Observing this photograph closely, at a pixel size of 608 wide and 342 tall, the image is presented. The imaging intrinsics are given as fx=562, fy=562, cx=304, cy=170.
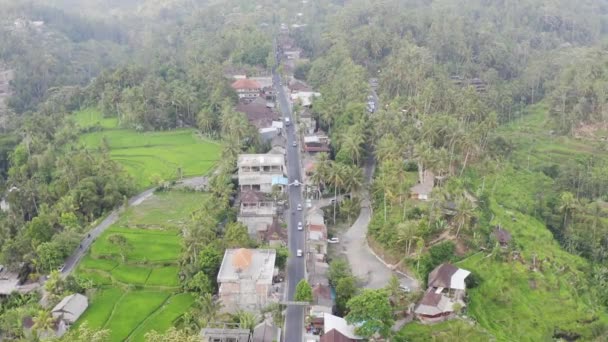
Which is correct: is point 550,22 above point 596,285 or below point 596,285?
above

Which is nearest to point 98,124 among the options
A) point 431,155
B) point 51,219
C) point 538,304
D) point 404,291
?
point 51,219

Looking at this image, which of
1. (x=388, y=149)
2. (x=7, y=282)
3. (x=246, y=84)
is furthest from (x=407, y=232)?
(x=246, y=84)

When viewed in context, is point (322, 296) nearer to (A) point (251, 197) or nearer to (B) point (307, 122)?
(A) point (251, 197)

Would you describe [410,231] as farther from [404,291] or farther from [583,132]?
[583,132]

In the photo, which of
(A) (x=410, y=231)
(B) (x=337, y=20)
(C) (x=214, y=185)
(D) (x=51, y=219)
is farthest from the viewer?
(B) (x=337, y=20)

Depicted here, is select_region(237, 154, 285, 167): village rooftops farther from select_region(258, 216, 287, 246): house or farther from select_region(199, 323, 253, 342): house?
select_region(199, 323, 253, 342): house

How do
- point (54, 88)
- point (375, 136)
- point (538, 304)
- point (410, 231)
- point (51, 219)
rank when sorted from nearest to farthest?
point (538, 304) → point (410, 231) → point (51, 219) → point (375, 136) → point (54, 88)

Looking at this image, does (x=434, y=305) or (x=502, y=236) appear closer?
(x=434, y=305)

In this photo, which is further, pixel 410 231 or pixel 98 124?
pixel 98 124
